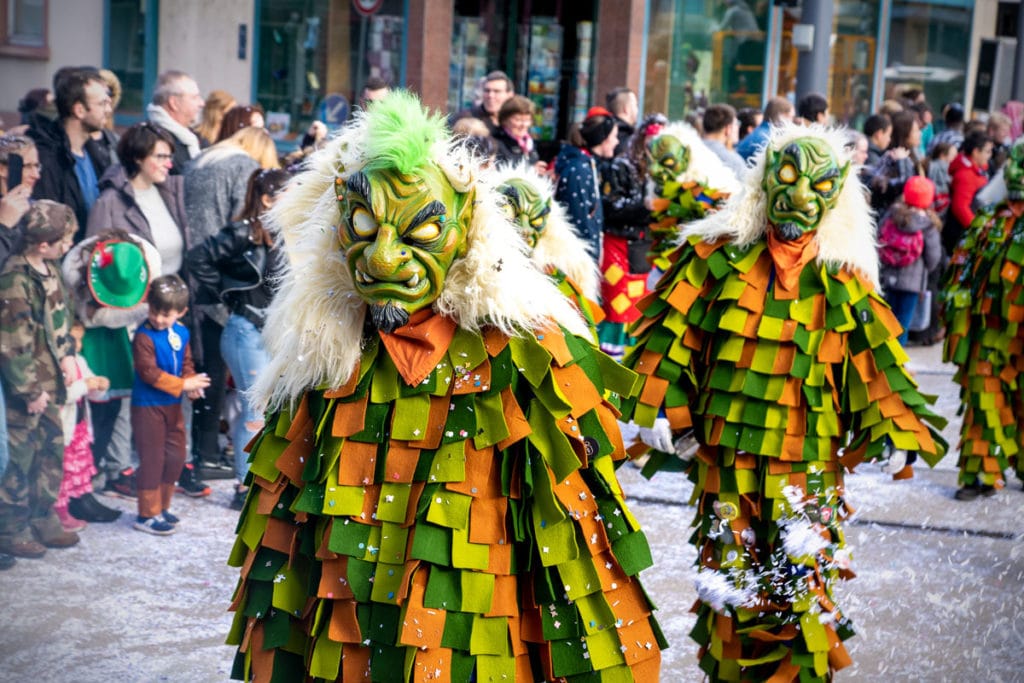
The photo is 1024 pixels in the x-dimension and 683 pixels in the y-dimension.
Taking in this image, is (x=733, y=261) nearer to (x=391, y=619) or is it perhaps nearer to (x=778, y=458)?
(x=778, y=458)

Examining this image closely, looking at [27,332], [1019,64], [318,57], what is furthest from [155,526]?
[1019,64]

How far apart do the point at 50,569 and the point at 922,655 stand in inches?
139

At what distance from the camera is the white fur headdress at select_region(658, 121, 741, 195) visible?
24.5 ft

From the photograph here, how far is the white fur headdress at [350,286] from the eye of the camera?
9.24 feet

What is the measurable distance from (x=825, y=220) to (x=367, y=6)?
33.4ft

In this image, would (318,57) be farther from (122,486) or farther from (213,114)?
(122,486)

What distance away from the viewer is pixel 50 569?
17.1ft

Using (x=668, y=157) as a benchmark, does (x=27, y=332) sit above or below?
below

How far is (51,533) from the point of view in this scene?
5461 millimetres

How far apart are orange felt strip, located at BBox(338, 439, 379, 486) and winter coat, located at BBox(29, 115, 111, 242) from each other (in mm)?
3909

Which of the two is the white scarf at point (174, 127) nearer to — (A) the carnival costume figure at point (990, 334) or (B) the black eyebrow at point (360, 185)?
(A) the carnival costume figure at point (990, 334)

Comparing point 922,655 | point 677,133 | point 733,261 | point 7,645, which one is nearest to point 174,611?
point 7,645

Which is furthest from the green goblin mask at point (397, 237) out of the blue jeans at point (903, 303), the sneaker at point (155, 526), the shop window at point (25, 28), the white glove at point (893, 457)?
the shop window at point (25, 28)

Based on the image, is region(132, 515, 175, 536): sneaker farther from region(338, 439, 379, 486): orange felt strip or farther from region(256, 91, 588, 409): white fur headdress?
region(338, 439, 379, 486): orange felt strip
